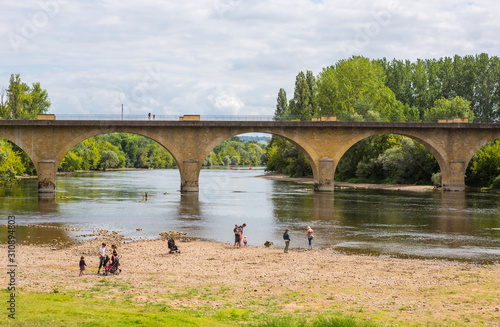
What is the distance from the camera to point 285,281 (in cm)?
1780

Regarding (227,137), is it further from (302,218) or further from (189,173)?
(302,218)

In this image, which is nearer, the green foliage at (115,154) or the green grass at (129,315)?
the green grass at (129,315)

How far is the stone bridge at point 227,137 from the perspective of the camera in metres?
51.0

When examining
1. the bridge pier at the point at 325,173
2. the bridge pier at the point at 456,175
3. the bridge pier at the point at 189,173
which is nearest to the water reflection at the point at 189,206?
the bridge pier at the point at 189,173

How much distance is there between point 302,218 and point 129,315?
24.9 meters

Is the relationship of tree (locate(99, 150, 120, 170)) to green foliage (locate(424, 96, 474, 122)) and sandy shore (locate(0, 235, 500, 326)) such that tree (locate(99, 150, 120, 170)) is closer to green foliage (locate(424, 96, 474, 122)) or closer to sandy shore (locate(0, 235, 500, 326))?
green foliage (locate(424, 96, 474, 122))

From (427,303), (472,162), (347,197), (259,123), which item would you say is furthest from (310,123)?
(427,303)

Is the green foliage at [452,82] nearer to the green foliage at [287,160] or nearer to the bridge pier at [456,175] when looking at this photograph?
the green foliage at [287,160]

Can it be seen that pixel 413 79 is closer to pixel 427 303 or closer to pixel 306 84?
pixel 306 84

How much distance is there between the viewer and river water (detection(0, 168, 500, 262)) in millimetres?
26656

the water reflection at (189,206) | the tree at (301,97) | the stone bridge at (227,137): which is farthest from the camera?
the tree at (301,97)

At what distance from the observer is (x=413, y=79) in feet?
314

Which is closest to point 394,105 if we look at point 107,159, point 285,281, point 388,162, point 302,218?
point 388,162

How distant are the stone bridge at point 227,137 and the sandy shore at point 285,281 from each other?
28.4m
